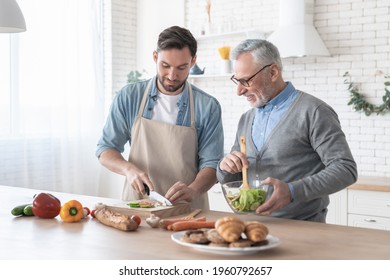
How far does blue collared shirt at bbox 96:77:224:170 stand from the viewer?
3.50 meters

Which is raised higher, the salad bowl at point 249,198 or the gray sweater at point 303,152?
the gray sweater at point 303,152

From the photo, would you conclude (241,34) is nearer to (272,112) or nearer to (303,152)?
(272,112)

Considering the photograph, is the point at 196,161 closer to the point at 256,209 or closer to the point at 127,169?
the point at 127,169

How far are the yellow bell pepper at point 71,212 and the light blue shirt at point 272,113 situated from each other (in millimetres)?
1002

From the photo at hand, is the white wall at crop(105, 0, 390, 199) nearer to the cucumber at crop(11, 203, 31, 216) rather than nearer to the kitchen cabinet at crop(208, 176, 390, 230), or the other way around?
the kitchen cabinet at crop(208, 176, 390, 230)

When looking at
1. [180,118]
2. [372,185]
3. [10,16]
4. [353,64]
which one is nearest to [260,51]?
[180,118]

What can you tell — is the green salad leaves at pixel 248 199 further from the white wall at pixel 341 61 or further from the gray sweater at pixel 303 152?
the white wall at pixel 341 61

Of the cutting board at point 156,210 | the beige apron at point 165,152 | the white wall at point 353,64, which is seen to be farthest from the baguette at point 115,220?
the white wall at point 353,64

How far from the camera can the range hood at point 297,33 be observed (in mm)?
5746

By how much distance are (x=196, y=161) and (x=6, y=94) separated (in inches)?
128

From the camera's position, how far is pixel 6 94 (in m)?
6.00

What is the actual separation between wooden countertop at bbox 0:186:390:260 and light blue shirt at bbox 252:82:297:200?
0.48m

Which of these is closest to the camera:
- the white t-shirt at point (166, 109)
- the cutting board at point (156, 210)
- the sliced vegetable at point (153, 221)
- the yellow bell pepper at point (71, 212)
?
the sliced vegetable at point (153, 221)

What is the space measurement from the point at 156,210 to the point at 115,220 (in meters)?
0.31
